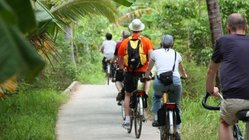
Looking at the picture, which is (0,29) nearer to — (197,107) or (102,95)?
(197,107)

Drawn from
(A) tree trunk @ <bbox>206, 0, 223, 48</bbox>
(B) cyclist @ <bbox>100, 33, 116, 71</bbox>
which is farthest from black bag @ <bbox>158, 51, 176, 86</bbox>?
(B) cyclist @ <bbox>100, 33, 116, 71</bbox>

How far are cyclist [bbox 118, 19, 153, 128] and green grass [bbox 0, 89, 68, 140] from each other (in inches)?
58.5

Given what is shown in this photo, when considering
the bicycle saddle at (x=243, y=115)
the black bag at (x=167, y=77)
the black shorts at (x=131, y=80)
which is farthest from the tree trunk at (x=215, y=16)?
the bicycle saddle at (x=243, y=115)

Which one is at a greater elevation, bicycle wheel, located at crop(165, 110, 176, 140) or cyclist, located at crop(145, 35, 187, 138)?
cyclist, located at crop(145, 35, 187, 138)

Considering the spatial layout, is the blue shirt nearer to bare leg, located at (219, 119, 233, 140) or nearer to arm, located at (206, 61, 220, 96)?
arm, located at (206, 61, 220, 96)

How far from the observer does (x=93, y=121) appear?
11.4 meters

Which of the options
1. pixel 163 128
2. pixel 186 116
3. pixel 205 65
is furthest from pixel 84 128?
pixel 205 65

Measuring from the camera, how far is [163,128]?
7.51m

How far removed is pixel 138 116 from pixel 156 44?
1340 cm

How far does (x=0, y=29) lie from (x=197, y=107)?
31.9 feet

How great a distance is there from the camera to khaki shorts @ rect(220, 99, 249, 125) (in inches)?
175

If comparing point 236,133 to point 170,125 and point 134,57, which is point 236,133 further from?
point 134,57

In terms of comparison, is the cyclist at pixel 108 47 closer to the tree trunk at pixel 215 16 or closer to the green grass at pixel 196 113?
the green grass at pixel 196 113

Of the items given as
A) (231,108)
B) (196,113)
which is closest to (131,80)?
(196,113)
